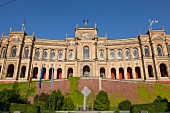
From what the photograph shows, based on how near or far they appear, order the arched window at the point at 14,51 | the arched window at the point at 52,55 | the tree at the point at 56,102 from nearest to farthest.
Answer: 1. the tree at the point at 56,102
2. the arched window at the point at 14,51
3. the arched window at the point at 52,55

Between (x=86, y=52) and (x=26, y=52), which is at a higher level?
(x=86, y=52)

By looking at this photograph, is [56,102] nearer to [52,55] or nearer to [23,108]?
[23,108]

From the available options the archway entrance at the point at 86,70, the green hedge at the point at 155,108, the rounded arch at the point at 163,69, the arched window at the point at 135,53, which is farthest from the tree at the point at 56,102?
the rounded arch at the point at 163,69

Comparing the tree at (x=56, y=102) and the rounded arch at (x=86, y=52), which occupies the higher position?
the rounded arch at (x=86, y=52)

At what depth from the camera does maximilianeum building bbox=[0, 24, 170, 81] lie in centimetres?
5044

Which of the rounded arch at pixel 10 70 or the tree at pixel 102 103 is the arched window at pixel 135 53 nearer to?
the tree at pixel 102 103

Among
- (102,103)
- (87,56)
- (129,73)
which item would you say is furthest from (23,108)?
(129,73)

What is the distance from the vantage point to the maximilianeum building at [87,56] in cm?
5044

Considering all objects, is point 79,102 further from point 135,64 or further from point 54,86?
point 135,64

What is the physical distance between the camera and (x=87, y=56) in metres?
53.8

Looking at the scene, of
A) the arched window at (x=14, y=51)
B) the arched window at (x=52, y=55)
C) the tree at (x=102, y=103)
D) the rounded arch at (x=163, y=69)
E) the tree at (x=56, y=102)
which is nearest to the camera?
the tree at (x=56, y=102)

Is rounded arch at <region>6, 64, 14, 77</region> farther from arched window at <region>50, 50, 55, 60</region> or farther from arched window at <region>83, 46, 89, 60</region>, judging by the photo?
arched window at <region>83, 46, 89, 60</region>

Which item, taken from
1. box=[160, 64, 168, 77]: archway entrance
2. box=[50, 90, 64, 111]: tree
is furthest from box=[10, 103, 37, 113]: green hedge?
box=[160, 64, 168, 77]: archway entrance

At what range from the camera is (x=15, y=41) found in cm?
5288
